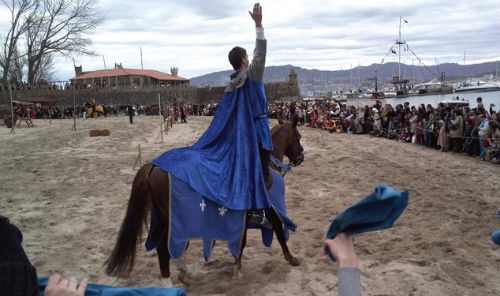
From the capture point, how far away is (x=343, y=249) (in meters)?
1.44

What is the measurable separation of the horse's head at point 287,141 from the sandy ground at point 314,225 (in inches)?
51.5

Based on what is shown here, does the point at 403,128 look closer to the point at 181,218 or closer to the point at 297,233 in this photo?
the point at 297,233

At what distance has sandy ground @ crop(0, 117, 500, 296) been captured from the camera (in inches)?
183

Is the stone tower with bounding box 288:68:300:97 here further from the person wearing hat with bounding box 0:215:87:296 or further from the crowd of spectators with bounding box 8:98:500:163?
the person wearing hat with bounding box 0:215:87:296

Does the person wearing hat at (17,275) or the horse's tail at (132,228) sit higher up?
the person wearing hat at (17,275)

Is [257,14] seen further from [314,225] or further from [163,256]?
[314,225]

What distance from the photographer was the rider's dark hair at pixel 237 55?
4.39 m

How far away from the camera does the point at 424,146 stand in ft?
49.4

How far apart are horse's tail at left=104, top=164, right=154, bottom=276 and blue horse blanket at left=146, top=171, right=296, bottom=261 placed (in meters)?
0.19

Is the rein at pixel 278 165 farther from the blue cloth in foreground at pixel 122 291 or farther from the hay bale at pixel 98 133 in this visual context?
the hay bale at pixel 98 133

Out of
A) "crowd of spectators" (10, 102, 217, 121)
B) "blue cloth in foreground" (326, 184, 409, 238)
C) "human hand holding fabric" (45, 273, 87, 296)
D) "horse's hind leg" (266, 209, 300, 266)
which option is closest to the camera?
"blue cloth in foreground" (326, 184, 409, 238)

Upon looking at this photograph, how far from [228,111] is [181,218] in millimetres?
1318

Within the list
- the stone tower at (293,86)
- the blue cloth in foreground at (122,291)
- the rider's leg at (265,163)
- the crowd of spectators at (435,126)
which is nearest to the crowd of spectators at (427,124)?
the crowd of spectators at (435,126)

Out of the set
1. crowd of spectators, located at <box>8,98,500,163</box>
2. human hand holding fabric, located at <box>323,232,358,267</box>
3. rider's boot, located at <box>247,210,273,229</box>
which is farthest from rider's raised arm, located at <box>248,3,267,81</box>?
human hand holding fabric, located at <box>323,232,358,267</box>
